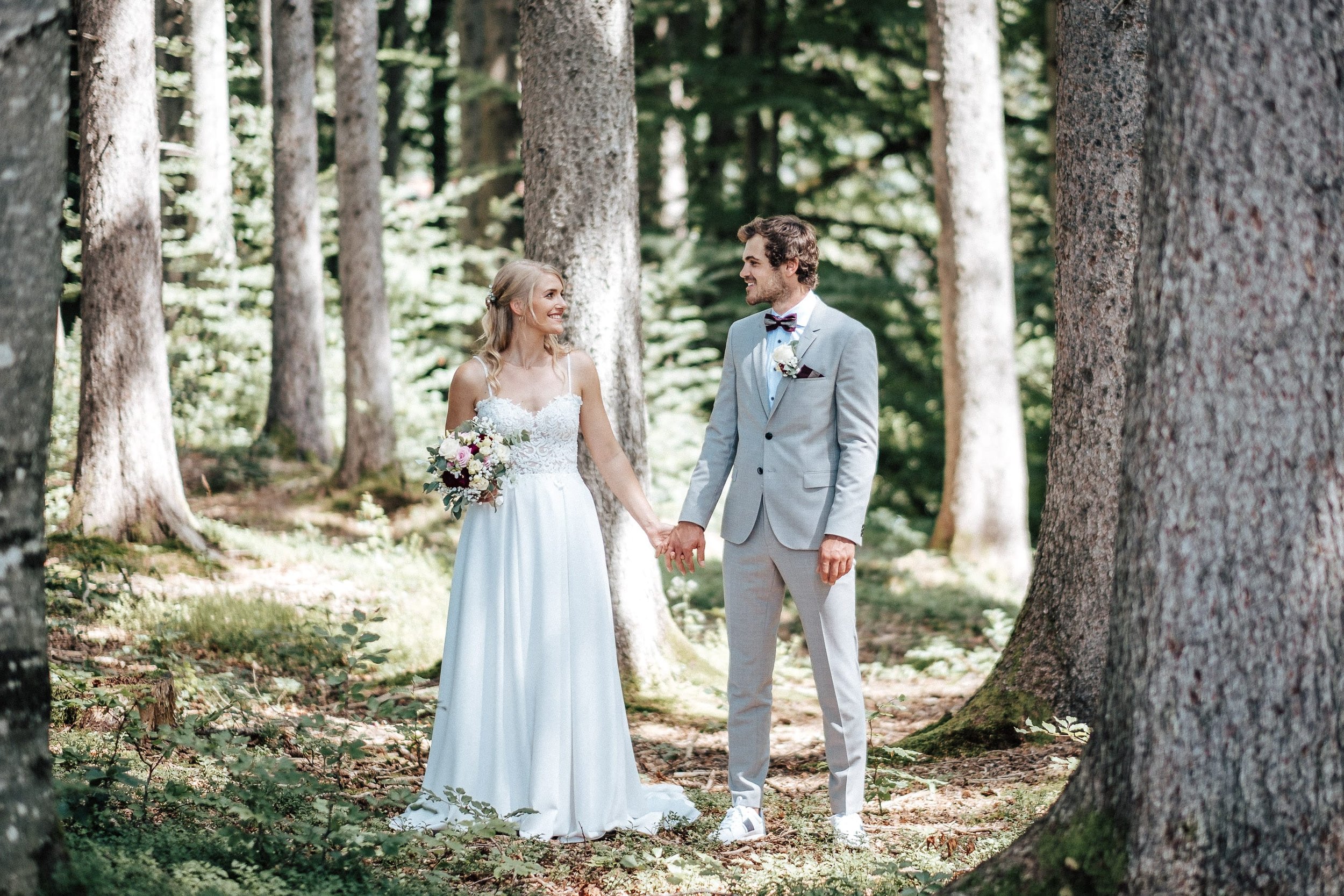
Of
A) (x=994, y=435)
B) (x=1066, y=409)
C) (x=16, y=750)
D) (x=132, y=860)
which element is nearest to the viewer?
(x=16, y=750)

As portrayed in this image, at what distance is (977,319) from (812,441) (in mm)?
7925

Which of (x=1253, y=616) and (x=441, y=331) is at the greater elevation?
(x=441, y=331)

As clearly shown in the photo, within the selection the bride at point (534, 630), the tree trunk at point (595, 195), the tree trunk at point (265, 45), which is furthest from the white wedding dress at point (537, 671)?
the tree trunk at point (265, 45)

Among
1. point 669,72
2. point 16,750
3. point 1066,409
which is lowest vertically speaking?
point 16,750

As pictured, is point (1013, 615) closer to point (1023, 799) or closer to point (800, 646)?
point (800, 646)

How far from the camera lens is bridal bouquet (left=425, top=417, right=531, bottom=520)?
196 inches

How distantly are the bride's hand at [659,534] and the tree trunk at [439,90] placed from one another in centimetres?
2077

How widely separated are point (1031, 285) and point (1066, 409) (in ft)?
42.1

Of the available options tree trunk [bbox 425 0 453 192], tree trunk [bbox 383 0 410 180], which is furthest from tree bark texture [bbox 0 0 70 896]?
tree trunk [bbox 383 0 410 180]

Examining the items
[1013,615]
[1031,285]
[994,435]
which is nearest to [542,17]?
[1013,615]

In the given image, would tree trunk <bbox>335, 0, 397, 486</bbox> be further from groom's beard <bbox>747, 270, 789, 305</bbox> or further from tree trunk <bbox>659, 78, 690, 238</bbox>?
groom's beard <bbox>747, 270, 789, 305</bbox>

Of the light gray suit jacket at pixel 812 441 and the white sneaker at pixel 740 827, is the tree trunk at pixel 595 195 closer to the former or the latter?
the light gray suit jacket at pixel 812 441

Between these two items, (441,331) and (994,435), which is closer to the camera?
(994,435)

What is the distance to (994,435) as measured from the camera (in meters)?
12.1
